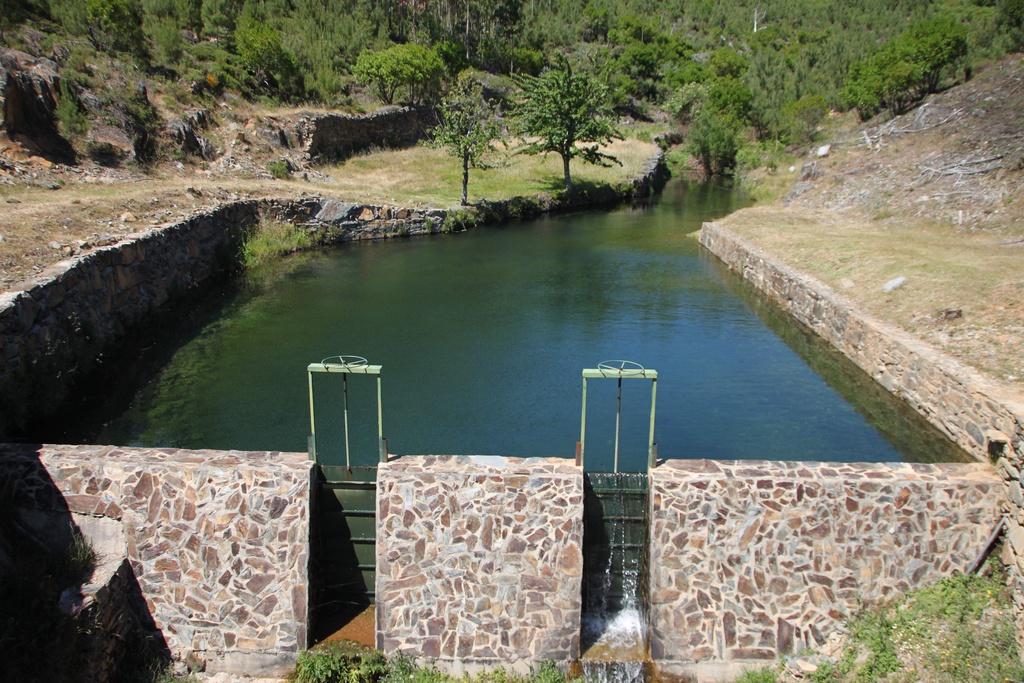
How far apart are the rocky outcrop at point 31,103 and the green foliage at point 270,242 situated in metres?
6.23

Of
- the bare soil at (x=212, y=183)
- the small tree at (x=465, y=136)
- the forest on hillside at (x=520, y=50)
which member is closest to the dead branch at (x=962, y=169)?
the forest on hillside at (x=520, y=50)

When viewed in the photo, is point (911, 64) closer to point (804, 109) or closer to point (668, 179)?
point (804, 109)

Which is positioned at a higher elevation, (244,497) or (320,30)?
(320,30)

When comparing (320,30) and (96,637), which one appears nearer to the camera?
(96,637)

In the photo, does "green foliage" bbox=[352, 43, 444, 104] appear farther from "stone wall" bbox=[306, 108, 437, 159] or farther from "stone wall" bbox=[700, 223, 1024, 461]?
"stone wall" bbox=[700, 223, 1024, 461]

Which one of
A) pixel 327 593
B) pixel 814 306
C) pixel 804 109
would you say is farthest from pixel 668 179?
pixel 327 593

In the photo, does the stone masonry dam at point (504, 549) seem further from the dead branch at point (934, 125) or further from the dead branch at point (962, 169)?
the dead branch at point (934, 125)

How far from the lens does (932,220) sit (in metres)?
23.8

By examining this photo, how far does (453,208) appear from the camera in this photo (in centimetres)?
3222

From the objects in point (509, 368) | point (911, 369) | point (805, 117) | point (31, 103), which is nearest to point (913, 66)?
point (805, 117)

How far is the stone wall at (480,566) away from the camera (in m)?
8.71

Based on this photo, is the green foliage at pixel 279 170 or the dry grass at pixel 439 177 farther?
the dry grass at pixel 439 177

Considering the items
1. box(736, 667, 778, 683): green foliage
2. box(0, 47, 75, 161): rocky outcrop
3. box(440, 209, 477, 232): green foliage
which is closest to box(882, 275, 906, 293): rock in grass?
box(736, 667, 778, 683): green foliage

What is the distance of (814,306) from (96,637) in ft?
51.6
